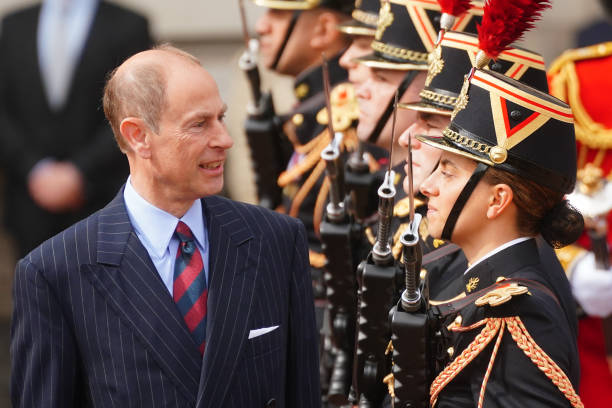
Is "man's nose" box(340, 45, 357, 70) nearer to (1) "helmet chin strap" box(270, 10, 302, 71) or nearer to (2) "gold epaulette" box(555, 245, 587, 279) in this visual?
(1) "helmet chin strap" box(270, 10, 302, 71)

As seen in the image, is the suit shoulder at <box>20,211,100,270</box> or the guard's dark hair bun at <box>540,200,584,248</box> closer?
the suit shoulder at <box>20,211,100,270</box>

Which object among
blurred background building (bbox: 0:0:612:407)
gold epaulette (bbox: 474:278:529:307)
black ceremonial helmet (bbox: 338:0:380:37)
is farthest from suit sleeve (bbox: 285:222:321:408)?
blurred background building (bbox: 0:0:612:407)

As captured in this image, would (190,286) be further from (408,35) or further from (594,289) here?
(594,289)

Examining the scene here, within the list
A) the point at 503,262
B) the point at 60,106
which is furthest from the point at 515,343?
the point at 60,106

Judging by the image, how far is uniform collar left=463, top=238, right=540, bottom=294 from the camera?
348cm

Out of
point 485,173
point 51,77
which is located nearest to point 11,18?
point 51,77

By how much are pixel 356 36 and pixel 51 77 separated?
3.03 metres

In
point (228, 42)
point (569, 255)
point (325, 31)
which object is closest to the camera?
point (569, 255)

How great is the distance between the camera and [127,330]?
321 centimetres

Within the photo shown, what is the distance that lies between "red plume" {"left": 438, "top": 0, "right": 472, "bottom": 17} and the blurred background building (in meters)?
3.60

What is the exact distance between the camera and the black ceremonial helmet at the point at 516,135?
3400 mm

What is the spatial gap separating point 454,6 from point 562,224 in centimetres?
86

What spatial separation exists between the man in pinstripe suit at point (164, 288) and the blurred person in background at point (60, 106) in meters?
3.95

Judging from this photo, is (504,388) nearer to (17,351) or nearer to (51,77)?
(17,351)
